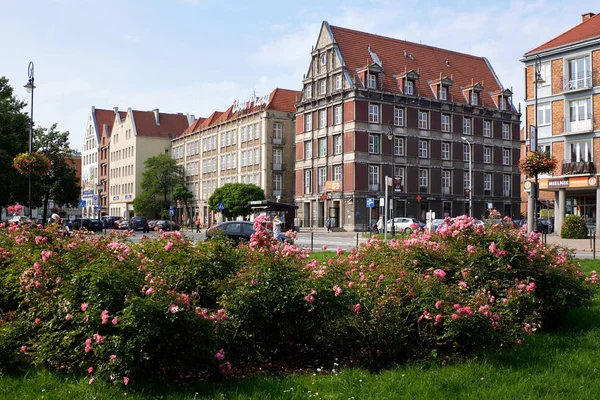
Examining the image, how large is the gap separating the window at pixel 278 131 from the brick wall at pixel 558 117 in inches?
1740

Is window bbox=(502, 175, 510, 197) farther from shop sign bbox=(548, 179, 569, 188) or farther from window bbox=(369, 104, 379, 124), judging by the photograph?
shop sign bbox=(548, 179, 569, 188)

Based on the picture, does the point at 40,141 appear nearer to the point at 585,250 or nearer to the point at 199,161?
the point at 199,161

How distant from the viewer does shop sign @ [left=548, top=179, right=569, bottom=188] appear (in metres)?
45.8

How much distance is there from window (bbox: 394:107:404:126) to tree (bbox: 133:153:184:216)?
4289 centimetres

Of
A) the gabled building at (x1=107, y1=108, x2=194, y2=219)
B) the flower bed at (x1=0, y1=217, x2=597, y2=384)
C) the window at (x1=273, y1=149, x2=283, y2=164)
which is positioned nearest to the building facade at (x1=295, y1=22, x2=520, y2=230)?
the window at (x1=273, y1=149, x2=283, y2=164)

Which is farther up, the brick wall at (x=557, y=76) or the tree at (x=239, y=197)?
the brick wall at (x=557, y=76)

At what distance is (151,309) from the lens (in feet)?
19.5

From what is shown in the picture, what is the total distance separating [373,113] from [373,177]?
728 centimetres

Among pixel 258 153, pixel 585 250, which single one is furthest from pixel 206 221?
pixel 585 250

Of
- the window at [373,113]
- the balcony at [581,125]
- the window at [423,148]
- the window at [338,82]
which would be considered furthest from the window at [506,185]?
the balcony at [581,125]

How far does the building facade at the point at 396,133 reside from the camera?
7175cm

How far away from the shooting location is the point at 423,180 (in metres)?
76.7

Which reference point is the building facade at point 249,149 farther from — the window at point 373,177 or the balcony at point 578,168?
the balcony at point 578,168

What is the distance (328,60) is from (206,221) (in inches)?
1428
